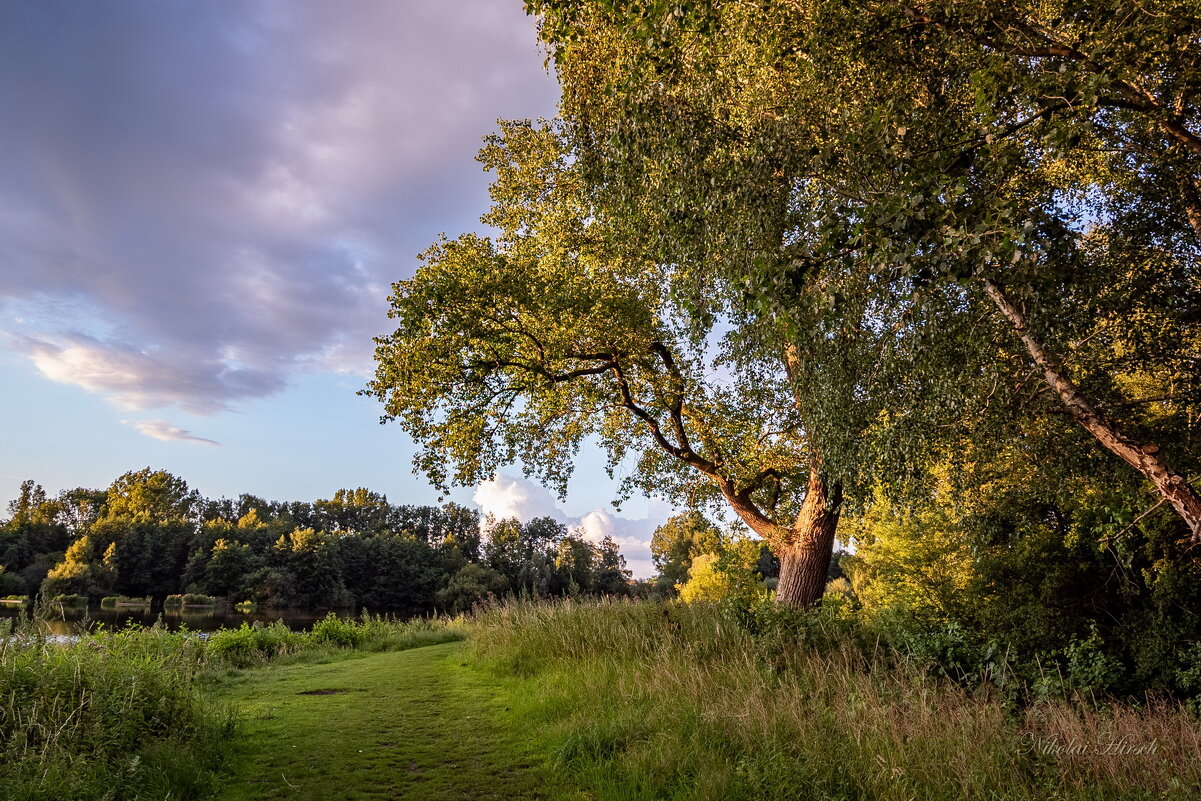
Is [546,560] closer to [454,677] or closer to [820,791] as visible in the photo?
[454,677]

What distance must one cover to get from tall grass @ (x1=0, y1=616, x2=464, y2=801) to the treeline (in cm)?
4721

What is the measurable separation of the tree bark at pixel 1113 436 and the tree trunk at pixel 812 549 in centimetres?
504

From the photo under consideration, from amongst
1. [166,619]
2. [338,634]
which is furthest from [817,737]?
[166,619]

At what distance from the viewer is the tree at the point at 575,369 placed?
39.0ft

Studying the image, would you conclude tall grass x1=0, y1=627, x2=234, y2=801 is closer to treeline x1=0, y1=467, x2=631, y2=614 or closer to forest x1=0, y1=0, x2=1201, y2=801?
forest x1=0, y1=0, x2=1201, y2=801

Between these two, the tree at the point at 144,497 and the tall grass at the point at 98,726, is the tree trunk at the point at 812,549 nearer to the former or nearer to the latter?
the tall grass at the point at 98,726

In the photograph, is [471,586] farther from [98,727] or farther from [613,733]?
[613,733]

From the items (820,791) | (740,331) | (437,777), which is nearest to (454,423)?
(740,331)

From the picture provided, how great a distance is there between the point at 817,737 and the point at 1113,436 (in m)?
5.51

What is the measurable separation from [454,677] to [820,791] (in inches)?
278

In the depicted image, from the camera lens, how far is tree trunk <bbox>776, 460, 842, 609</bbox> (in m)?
12.0

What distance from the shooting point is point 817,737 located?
14.4ft

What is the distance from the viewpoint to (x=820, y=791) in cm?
380

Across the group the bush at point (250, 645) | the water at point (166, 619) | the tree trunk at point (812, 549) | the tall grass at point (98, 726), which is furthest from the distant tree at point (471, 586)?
the tall grass at point (98, 726)
